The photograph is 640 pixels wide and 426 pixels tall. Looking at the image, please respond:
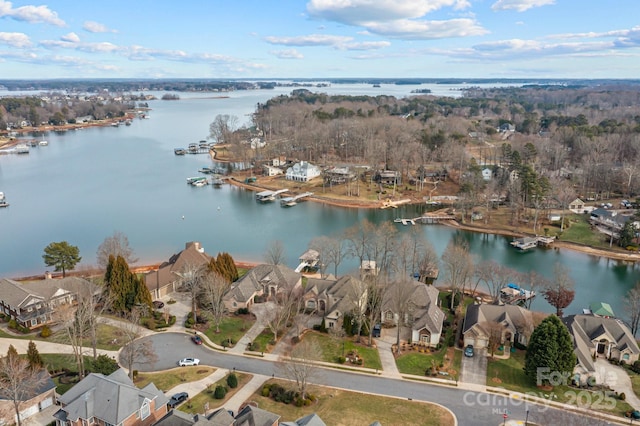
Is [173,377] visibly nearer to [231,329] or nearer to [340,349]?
[231,329]

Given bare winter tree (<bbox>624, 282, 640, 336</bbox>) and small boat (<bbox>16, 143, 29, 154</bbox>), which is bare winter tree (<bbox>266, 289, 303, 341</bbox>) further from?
small boat (<bbox>16, 143, 29, 154</bbox>)

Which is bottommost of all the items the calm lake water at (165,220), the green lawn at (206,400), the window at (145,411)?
the calm lake water at (165,220)

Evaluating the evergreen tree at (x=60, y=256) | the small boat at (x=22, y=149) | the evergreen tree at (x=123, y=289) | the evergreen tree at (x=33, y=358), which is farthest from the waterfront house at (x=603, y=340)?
the small boat at (x=22, y=149)

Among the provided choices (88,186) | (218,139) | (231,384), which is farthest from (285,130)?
(231,384)

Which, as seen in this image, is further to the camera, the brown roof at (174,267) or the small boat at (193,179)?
the small boat at (193,179)

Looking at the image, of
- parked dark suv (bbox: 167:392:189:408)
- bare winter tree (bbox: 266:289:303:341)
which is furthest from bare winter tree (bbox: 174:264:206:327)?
parked dark suv (bbox: 167:392:189:408)

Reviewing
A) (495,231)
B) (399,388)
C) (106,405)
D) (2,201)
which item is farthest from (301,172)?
(106,405)

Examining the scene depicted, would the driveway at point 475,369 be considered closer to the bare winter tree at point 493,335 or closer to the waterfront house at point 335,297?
the bare winter tree at point 493,335

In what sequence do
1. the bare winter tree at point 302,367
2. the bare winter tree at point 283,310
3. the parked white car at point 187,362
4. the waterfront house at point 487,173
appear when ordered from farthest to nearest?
the waterfront house at point 487,173, the bare winter tree at point 283,310, the parked white car at point 187,362, the bare winter tree at point 302,367
